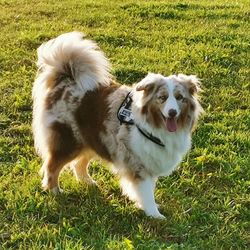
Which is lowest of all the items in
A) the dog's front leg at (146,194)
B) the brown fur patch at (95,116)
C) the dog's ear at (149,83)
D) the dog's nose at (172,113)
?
the dog's front leg at (146,194)

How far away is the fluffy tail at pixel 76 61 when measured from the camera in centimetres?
520

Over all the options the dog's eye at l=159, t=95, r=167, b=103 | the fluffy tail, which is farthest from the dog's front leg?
→ the fluffy tail

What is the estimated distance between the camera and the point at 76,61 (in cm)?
523

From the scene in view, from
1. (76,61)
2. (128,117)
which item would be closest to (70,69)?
(76,61)

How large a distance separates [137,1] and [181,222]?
8.97m

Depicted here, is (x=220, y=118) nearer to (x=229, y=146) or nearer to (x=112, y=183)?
(x=229, y=146)

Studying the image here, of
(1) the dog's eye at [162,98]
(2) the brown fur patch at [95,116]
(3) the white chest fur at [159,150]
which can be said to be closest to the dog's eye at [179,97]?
(1) the dog's eye at [162,98]

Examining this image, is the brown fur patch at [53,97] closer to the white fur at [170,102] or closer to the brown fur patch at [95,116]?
the brown fur patch at [95,116]

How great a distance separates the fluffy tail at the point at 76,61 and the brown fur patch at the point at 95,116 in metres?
0.10

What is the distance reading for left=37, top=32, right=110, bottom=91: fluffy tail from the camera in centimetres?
520

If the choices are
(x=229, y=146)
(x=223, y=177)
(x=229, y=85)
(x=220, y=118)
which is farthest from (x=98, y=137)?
(x=229, y=85)

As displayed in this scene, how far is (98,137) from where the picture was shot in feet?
16.7

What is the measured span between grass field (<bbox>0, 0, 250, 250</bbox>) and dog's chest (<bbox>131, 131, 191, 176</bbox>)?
1.50 feet

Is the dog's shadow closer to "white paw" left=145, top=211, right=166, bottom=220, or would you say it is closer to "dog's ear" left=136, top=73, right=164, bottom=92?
"white paw" left=145, top=211, right=166, bottom=220
